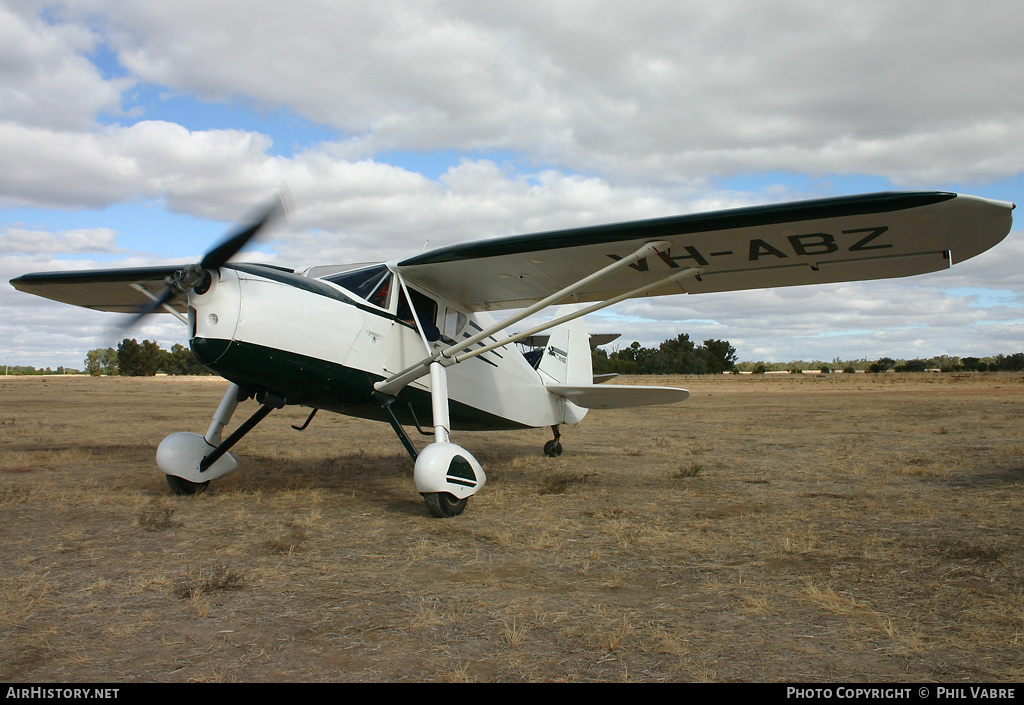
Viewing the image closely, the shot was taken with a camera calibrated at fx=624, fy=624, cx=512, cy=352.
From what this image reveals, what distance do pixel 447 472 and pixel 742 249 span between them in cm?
360

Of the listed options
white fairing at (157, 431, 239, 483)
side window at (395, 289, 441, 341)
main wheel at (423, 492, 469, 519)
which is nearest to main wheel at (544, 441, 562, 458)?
side window at (395, 289, 441, 341)

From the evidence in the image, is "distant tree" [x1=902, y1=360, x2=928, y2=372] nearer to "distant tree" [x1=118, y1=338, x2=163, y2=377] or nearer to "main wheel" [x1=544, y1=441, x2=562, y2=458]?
"main wheel" [x1=544, y1=441, x2=562, y2=458]

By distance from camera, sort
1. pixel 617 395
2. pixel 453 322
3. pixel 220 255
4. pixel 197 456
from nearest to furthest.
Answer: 1. pixel 220 255
2. pixel 197 456
3. pixel 453 322
4. pixel 617 395

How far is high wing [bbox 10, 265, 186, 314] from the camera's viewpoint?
763cm

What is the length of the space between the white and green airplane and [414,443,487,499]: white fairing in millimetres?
14

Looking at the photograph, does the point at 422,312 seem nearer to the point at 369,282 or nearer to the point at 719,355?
the point at 369,282

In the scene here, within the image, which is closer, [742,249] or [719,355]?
[742,249]

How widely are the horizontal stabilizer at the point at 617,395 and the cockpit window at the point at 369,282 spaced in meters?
3.84

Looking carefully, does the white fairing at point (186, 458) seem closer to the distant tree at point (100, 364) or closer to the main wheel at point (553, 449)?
the main wheel at point (553, 449)

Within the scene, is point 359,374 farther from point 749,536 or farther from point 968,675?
point 968,675

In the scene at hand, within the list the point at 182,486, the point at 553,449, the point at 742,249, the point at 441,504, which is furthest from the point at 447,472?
the point at 553,449

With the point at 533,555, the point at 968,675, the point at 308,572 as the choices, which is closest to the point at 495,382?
the point at 533,555

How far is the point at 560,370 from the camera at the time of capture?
Result: 11336 millimetres

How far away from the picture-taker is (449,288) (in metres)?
7.61
